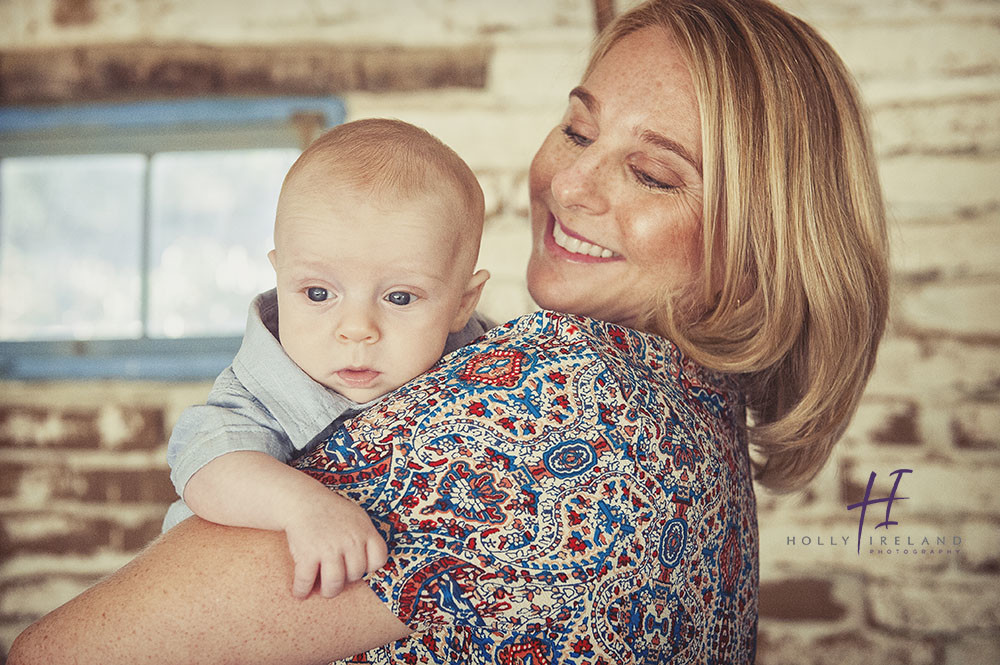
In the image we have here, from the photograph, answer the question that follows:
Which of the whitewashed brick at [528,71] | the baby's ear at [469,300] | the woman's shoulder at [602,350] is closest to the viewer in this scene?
the woman's shoulder at [602,350]

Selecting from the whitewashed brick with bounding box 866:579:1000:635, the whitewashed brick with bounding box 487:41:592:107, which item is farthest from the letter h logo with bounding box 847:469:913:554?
the whitewashed brick with bounding box 487:41:592:107

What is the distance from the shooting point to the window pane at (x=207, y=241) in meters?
2.28

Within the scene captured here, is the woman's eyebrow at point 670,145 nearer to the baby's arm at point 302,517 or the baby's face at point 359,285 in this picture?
the baby's face at point 359,285

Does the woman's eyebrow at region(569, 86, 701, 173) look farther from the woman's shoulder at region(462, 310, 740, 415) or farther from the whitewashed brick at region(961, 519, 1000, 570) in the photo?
the whitewashed brick at region(961, 519, 1000, 570)

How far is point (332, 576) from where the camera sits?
71 cm

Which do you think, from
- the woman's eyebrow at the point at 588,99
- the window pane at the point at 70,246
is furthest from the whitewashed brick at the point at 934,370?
the window pane at the point at 70,246

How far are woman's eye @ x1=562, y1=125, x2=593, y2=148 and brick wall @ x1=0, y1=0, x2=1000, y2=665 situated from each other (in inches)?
27.4

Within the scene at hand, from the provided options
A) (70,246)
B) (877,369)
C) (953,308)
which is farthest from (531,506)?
(70,246)

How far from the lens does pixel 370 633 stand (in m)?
0.76

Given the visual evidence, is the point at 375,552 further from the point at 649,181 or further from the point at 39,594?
the point at 39,594

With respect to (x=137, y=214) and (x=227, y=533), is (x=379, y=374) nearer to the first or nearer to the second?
(x=227, y=533)

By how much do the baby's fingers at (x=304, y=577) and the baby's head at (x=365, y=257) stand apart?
265 mm

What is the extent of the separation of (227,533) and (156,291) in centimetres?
171

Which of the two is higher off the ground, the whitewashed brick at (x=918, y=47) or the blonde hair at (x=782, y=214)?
the whitewashed brick at (x=918, y=47)
